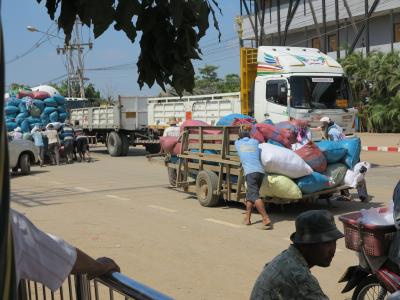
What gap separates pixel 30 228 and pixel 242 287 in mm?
3848

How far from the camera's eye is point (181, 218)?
9.02 metres

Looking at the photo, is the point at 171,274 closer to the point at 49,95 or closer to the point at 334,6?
the point at 49,95

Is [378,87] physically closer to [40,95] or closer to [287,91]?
[287,91]

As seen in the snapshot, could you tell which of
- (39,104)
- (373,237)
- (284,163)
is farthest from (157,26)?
(39,104)

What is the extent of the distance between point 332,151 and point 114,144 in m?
14.2

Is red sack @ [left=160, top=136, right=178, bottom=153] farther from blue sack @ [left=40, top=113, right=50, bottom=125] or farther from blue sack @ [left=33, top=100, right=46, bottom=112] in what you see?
blue sack @ [left=33, top=100, right=46, bottom=112]

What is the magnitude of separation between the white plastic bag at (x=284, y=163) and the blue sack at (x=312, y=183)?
78mm

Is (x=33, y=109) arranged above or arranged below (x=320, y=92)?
below

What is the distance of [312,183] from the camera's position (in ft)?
28.3

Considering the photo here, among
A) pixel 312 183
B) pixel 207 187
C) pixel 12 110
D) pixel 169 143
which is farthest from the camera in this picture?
pixel 12 110

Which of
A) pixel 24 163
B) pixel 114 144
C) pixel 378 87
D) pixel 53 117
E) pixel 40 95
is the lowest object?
pixel 24 163

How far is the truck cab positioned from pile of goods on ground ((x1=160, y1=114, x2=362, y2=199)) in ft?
16.7

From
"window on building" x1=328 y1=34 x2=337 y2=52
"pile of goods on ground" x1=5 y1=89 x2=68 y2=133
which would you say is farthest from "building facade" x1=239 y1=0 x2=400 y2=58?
"pile of goods on ground" x1=5 y1=89 x2=68 y2=133

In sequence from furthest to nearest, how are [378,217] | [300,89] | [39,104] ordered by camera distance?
[39,104] < [300,89] < [378,217]
